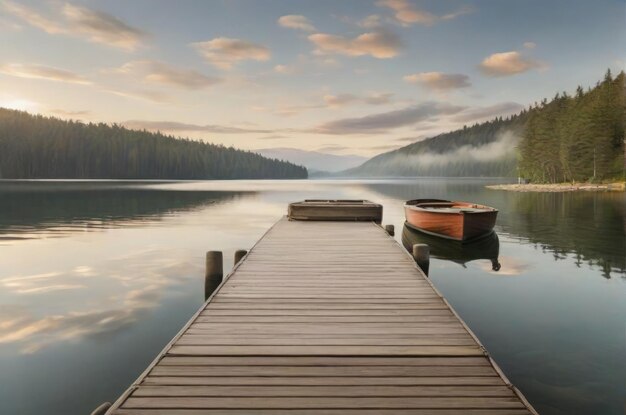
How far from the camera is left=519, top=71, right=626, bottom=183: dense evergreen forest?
68.0 meters

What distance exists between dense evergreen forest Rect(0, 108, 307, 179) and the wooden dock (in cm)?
16356

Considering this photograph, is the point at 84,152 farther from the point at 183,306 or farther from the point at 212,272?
the point at 212,272

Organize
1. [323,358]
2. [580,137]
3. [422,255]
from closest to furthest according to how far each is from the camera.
Result: [323,358] < [422,255] < [580,137]

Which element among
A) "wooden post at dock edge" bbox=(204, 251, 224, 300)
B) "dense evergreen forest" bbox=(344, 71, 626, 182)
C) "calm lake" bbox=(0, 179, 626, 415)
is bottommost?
"calm lake" bbox=(0, 179, 626, 415)

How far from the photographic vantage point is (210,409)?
3779 mm

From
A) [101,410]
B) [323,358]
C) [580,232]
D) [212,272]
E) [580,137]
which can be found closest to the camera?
[101,410]

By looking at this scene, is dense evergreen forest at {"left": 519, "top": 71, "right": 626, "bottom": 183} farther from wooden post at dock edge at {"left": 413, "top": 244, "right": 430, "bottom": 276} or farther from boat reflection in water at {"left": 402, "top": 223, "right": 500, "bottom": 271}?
wooden post at dock edge at {"left": 413, "top": 244, "right": 430, "bottom": 276}

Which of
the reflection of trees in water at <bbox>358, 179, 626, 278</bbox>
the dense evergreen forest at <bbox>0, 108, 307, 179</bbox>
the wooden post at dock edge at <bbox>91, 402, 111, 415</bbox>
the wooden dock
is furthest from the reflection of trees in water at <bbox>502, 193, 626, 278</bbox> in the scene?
the dense evergreen forest at <bbox>0, 108, 307, 179</bbox>

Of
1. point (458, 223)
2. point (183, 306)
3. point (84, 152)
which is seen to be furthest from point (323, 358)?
point (84, 152)

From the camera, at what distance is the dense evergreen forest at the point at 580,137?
68.0m

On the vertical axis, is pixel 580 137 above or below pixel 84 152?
below

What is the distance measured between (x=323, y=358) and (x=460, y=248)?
50.1ft

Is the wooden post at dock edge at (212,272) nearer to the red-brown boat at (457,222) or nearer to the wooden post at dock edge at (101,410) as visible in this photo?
the wooden post at dock edge at (101,410)

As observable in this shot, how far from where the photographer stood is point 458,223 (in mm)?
18609
